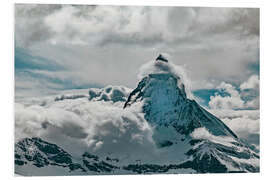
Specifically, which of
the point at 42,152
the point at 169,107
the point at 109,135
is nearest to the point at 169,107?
the point at 169,107

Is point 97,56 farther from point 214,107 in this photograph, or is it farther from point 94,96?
point 214,107

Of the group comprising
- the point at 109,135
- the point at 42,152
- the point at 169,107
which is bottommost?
the point at 42,152

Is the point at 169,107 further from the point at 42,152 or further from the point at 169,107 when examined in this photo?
the point at 42,152

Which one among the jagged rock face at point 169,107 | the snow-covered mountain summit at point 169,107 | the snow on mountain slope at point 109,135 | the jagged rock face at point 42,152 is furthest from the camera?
the jagged rock face at point 169,107

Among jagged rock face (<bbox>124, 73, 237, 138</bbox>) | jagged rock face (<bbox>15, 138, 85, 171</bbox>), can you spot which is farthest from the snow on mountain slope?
jagged rock face (<bbox>124, 73, 237, 138</bbox>)

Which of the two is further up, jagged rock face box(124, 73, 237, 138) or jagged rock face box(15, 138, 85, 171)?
jagged rock face box(124, 73, 237, 138)

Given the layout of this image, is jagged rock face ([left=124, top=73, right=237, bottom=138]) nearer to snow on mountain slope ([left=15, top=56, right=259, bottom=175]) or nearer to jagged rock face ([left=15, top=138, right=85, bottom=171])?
snow on mountain slope ([left=15, top=56, right=259, bottom=175])

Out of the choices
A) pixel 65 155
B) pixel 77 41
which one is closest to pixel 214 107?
pixel 77 41

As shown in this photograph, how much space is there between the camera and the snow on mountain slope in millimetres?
41031

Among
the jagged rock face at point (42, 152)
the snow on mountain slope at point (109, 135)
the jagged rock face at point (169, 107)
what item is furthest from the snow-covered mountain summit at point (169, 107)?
the jagged rock face at point (42, 152)

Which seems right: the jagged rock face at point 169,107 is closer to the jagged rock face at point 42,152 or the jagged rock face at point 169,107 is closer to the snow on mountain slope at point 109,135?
the snow on mountain slope at point 109,135

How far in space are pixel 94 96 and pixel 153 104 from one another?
35820mm

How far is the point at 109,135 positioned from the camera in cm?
5456

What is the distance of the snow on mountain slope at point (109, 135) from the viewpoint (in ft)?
135
